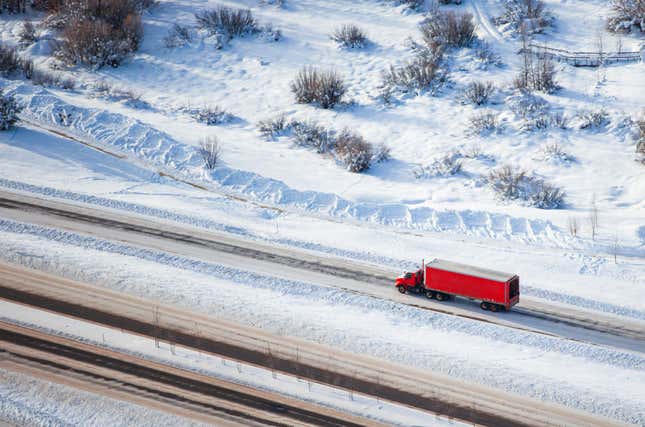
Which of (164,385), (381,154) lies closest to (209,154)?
(381,154)

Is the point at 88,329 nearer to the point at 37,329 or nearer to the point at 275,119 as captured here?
the point at 37,329

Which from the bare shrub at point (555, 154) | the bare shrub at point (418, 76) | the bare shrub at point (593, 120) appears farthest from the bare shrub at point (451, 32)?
the bare shrub at point (555, 154)

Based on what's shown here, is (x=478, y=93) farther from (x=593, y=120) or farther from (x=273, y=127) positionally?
(x=273, y=127)

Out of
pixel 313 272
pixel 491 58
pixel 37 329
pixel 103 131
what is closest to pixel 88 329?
pixel 37 329

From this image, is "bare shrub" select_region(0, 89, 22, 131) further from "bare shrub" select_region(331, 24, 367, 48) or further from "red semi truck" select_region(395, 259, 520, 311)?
"red semi truck" select_region(395, 259, 520, 311)

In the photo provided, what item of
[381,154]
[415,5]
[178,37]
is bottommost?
[381,154]

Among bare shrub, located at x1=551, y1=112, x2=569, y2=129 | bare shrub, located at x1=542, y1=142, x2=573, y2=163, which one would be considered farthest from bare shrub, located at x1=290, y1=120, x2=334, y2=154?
bare shrub, located at x1=551, y1=112, x2=569, y2=129

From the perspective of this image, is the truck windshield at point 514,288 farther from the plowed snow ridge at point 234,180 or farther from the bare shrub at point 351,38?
the bare shrub at point 351,38
